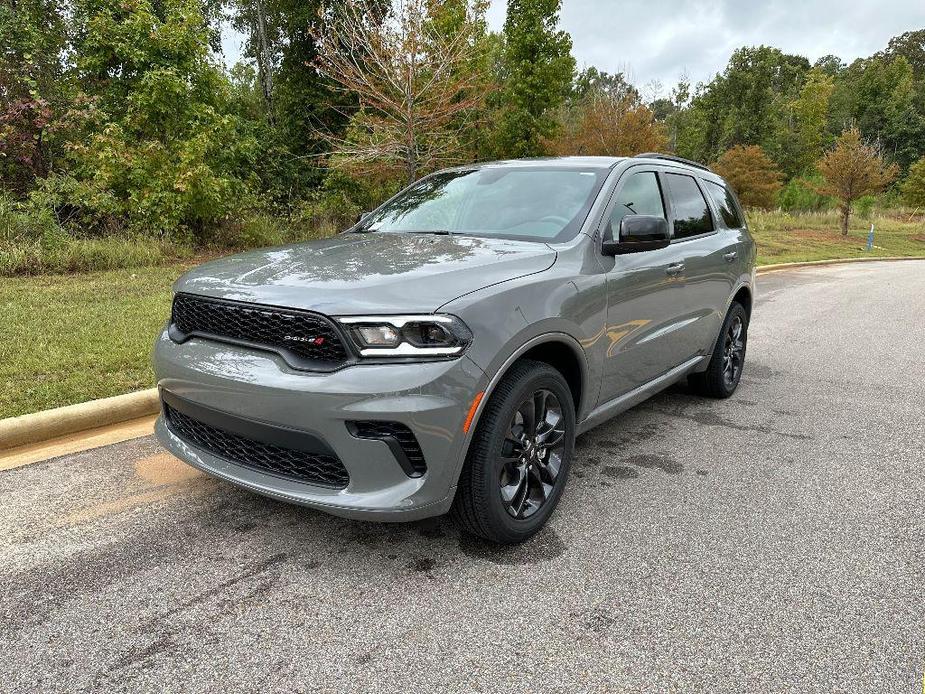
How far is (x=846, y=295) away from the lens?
1230 cm

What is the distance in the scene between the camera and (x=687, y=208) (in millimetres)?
4582

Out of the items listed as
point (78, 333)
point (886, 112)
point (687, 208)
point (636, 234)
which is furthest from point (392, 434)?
point (886, 112)

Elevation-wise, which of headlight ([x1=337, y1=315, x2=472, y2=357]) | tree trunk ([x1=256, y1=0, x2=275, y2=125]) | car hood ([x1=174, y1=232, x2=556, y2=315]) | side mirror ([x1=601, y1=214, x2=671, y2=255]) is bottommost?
headlight ([x1=337, y1=315, x2=472, y2=357])

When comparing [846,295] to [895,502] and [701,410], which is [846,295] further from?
[895,502]

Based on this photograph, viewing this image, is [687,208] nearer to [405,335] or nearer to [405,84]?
[405,335]

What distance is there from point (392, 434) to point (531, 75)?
61.7 feet

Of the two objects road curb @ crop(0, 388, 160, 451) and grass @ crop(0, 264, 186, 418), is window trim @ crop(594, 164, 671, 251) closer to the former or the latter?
road curb @ crop(0, 388, 160, 451)

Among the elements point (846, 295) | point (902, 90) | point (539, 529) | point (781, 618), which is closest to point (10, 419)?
point (539, 529)

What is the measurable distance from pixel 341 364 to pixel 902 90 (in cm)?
7634

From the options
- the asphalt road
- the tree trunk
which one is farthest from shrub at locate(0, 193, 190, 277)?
the tree trunk

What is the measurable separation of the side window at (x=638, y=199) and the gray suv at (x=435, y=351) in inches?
0.7

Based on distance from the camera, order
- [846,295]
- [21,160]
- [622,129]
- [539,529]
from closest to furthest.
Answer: [539,529]
[21,160]
[846,295]
[622,129]

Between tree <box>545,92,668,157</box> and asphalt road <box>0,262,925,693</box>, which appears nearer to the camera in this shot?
asphalt road <box>0,262,925,693</box>

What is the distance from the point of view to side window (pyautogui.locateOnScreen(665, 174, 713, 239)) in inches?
173
